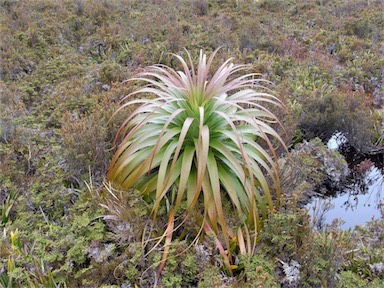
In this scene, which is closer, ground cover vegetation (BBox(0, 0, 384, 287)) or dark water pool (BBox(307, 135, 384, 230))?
ground cover vegetation (BBox(0, 0, 384, 287))

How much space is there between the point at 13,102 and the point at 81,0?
4.87m

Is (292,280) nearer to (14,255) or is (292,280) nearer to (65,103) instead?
(14,255)

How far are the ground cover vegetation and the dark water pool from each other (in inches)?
12.2

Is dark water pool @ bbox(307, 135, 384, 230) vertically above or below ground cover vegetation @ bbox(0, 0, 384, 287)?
below

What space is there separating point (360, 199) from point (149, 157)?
2639mm

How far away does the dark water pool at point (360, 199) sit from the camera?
3877mm

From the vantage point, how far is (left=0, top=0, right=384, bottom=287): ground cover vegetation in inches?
101

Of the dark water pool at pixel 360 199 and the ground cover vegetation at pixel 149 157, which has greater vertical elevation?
the ground cover vegetation at pixel 149 157

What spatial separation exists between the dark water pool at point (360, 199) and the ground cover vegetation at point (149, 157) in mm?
311

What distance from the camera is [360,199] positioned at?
419cm

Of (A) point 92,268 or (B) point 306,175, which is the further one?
(B) point 306,175

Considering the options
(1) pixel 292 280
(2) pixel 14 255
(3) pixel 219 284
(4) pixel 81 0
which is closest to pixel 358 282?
(1) pixel 292 280

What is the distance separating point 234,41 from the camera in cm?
744

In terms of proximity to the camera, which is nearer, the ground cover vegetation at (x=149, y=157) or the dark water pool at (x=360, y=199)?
the ground cover vegetation at (x=149, y=157)
